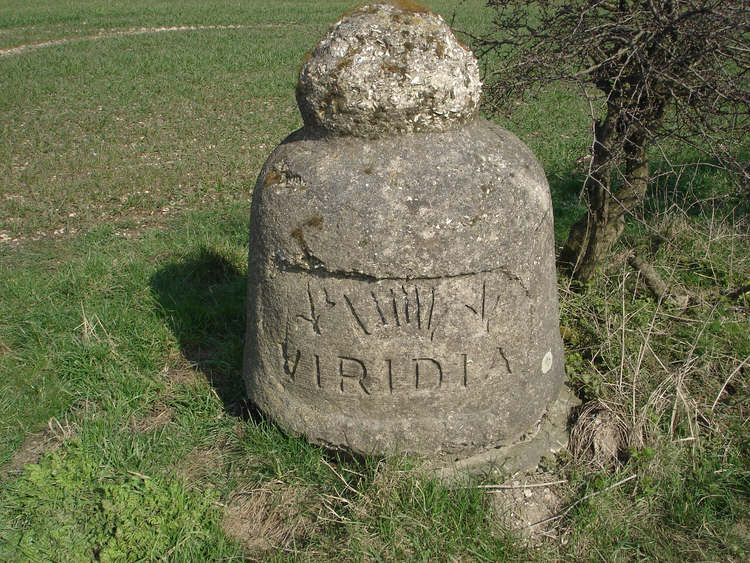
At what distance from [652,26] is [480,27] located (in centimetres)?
1264

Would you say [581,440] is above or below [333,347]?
below

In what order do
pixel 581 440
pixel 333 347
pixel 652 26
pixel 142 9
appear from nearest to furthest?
pixel 333 347 < pixel 581 440 < pixel 652 26 < pixel 142 9

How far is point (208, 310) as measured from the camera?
→ 3773mm

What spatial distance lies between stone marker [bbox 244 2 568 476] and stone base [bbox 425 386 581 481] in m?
0.02

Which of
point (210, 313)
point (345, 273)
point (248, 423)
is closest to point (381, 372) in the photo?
point (345, 273)

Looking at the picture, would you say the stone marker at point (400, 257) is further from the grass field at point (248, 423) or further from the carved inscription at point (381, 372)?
the grass field at point (248, 423)

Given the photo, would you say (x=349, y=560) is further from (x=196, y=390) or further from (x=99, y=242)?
(x=99, y=242)

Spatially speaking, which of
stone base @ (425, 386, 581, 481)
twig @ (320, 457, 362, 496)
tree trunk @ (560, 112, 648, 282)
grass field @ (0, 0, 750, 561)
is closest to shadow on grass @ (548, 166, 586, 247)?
grass field @ (0, 0, 750, 561)

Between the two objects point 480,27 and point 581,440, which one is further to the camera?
point 480,27

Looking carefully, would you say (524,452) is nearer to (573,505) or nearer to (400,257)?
(573,505)

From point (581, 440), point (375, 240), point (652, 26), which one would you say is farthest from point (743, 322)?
point (375, 240)

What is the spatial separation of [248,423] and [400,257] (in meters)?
1.21

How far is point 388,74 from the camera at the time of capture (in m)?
2.15

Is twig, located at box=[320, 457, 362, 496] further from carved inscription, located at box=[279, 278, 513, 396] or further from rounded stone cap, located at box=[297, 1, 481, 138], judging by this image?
rounded stone cap, located at box=[297, 1, 481, 138]
